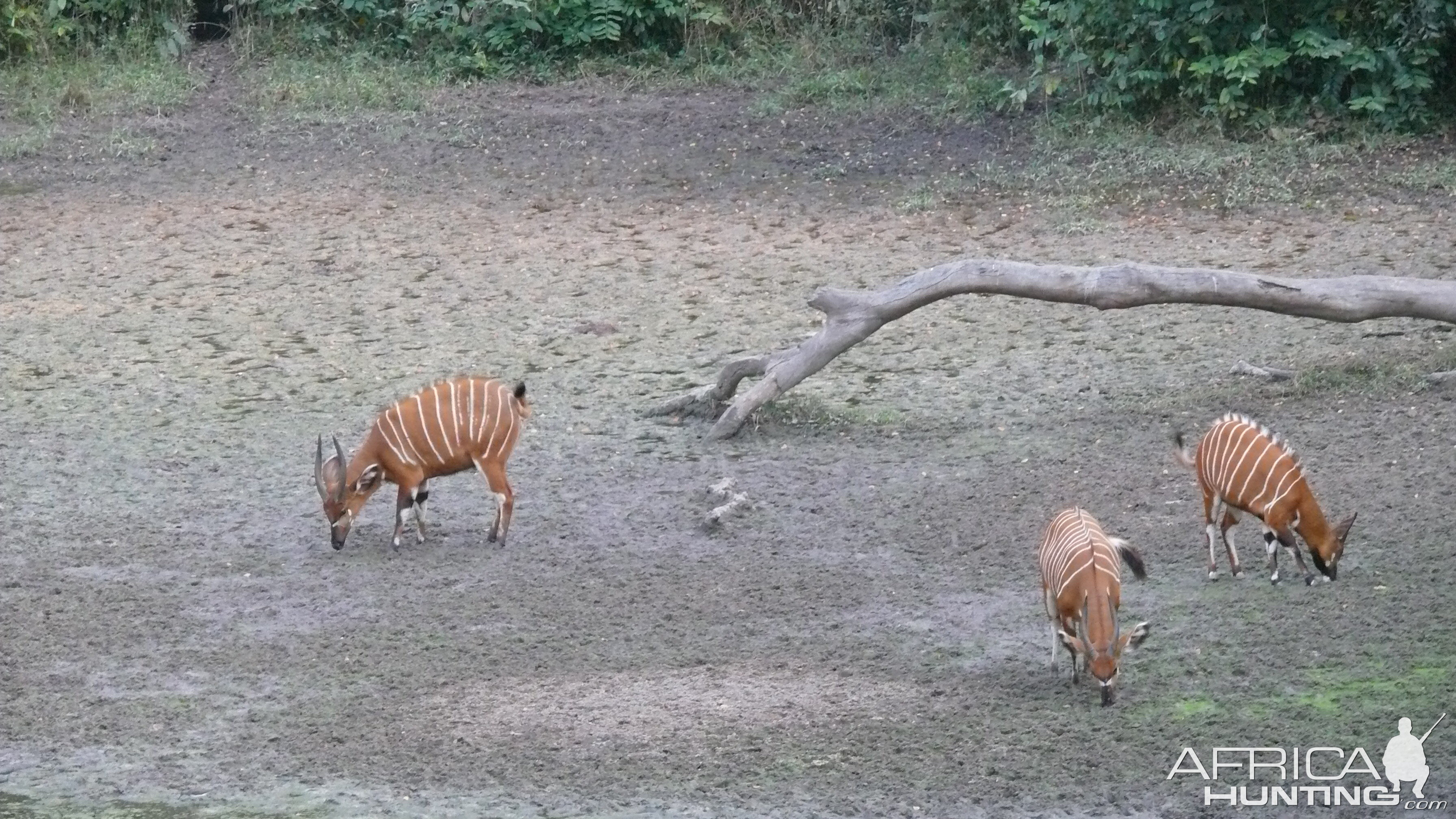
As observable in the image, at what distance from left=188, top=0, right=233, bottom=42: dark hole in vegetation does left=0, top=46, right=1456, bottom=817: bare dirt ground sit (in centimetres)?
230

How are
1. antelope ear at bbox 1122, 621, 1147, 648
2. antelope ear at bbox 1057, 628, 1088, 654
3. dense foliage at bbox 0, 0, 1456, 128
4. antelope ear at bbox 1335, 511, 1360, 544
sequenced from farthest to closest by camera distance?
1. dense foliage at bbox 0, 0, 1456, 128
2. antelope ear at bbox 1335, 511, 1360, 544
3. antelope ear at bbox 1057, 628, 1088, 654
4. antelope ear at bbox 1122, 621, 1147, 648

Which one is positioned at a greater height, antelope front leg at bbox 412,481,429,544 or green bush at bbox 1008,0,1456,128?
green bush at bbox 1008,0,1456,128

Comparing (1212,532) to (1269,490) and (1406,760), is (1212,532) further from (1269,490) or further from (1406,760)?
(1406,760)

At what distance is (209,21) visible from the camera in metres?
17.5

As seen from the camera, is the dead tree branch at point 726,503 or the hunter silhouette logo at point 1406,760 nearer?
the hunter silhouette logo at point 1406,760

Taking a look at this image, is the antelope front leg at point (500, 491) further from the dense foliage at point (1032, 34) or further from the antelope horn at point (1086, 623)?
the dense foliage at point (1032, 34)

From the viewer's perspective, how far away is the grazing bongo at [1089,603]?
644cm

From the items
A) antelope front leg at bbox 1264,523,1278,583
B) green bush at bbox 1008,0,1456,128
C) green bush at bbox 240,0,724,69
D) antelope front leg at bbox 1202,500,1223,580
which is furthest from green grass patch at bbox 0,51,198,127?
antelope front leg at bbox 1264,523,1278,583

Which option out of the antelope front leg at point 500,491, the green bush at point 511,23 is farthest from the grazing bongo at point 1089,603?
the green bush at point 511,23

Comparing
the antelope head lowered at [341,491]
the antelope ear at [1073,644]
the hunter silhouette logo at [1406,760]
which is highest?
the antelope ear at [1073,644]

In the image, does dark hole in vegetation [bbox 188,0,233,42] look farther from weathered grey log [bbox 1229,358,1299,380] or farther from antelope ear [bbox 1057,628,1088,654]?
antelope ear [bbox 1057,628,1088,654]

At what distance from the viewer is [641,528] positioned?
8758 mm

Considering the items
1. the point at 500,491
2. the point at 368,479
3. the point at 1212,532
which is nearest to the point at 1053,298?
the point at 1212,532

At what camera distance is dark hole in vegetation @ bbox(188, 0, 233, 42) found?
56.9ft
